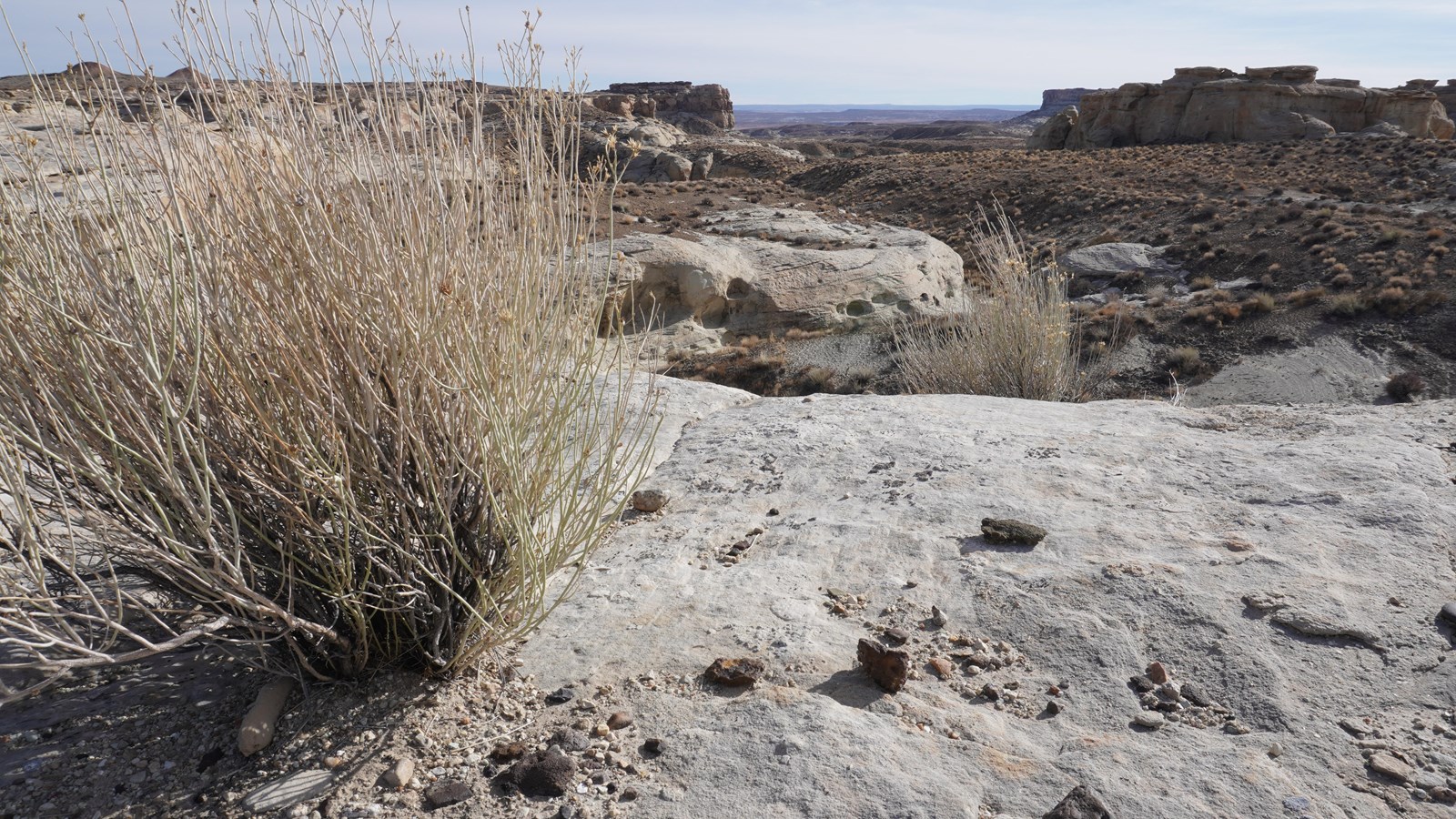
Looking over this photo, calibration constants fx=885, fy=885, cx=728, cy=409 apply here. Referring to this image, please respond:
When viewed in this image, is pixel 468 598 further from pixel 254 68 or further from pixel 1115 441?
pixel 1115 441

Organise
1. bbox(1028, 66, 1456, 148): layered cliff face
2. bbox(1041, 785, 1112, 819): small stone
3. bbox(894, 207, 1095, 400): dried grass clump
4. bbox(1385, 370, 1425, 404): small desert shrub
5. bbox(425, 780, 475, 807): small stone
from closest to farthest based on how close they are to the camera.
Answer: bbox(1041, 785, 1112, 819): small stone < bbox(425, 780, 475, 807): small stone < bbox(894, 207, 1095, 400): dried grass clump < bbox(1385, 370, 1425, 404): small desert shrub < bbox(1028, 66, 1456, 148): layered cliff face

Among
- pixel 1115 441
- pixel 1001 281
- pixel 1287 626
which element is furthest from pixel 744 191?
pixel 1287 626

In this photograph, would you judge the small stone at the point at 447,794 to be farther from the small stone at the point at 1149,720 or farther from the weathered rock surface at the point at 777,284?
the weathered rock surface at the point at 777,284

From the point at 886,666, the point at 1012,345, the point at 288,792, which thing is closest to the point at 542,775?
the point at 288,792

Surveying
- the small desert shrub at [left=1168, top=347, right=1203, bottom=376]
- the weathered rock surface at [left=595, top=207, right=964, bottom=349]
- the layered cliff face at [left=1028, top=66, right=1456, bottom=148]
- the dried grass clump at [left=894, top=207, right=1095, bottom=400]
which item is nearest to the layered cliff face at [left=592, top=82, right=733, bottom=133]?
the layered cliff face at [left=1028, top=66, right=1456, bottom=148]

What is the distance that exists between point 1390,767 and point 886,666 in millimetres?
1124

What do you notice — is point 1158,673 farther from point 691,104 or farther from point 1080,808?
point 691,104

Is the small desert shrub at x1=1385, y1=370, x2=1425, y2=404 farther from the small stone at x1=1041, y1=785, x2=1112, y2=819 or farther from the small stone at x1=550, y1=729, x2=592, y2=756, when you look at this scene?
the small stone at x1=550, y1=729, x2=592, y2=756

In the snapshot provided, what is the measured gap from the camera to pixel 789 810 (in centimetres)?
190

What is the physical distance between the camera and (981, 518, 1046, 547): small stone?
3.09m

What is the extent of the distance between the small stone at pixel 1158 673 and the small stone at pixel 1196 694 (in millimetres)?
47

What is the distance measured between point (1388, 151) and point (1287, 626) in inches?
1294

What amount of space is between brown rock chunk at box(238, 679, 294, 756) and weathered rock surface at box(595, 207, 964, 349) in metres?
10.1

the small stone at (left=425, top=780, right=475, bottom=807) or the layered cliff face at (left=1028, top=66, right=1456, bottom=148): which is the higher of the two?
the small stone at (left=425, top=780, right=475, bottom=807)
